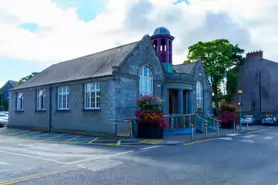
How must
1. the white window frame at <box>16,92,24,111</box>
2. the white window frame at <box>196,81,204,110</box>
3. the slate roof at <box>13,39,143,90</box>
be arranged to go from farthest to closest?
the white window frame at <box>16,92,24,111</box>
the white window frame at <box>196,81,204,110</box>
the slate roof at <box>13,39,143,90</box>

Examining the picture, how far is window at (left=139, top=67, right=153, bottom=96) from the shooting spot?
1967 centimetres

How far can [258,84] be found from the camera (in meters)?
42.6

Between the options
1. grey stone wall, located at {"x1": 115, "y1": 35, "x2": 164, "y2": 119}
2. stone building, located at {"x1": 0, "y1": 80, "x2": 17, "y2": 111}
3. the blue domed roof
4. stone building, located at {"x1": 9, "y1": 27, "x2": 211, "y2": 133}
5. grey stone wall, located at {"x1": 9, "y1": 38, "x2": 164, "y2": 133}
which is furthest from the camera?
stone building, located at {"x1": 0, "y1": 80, "x2": 17, "y2": 111}

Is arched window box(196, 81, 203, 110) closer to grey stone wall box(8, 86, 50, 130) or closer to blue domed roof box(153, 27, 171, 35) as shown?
blue domed roof box(153, 27, 171, 35)

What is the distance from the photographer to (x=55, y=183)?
6297 mm

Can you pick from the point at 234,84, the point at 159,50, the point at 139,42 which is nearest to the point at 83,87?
the point at 139,42

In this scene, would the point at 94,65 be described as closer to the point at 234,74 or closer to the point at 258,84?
the point at 234,74

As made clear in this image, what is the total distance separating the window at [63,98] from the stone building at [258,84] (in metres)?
33.5

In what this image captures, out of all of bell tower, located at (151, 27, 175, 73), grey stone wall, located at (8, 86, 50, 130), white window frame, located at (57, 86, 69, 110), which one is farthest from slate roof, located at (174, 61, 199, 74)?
grey stone wall, located at (8, 86, 50, 130)

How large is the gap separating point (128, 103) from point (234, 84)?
1049 inches

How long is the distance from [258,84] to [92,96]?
33.9 meters

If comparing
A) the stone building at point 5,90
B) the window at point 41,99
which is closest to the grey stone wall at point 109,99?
the window at point 41,99

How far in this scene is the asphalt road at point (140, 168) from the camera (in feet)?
21.5

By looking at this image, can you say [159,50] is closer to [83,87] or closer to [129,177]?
[83,87]
